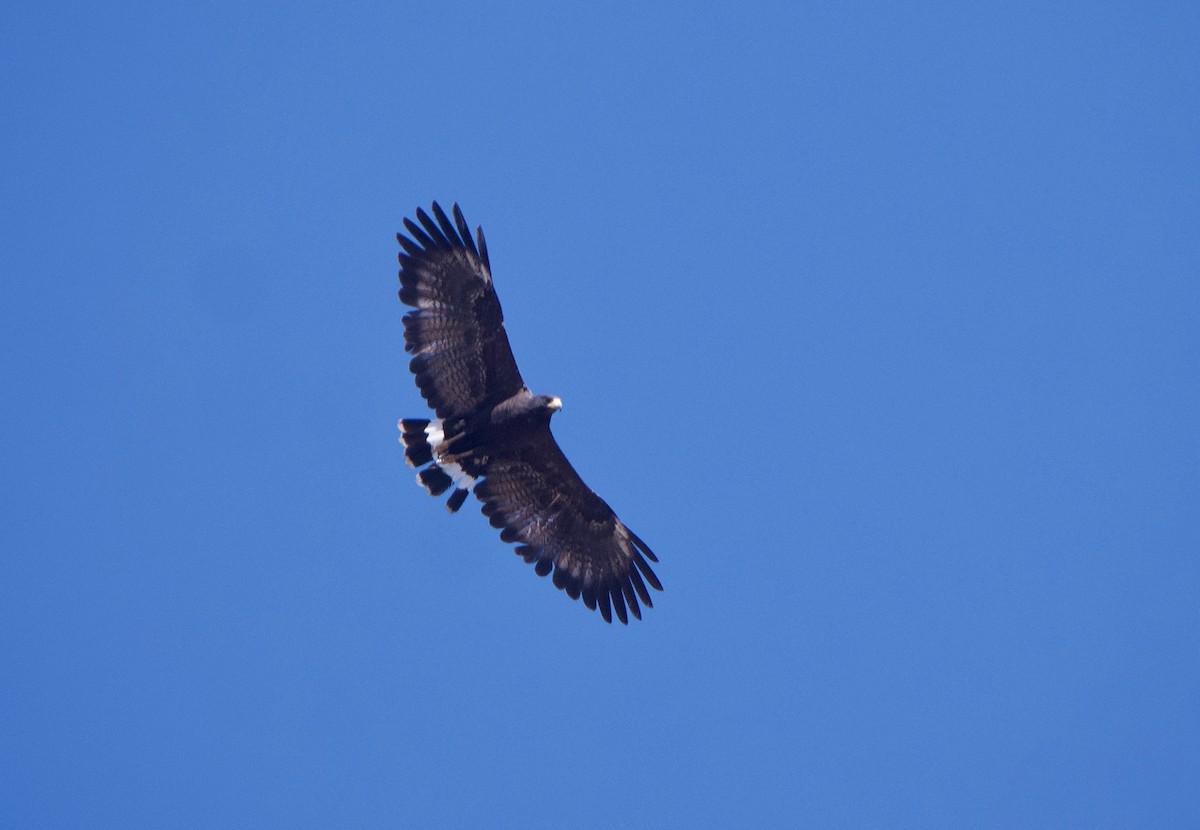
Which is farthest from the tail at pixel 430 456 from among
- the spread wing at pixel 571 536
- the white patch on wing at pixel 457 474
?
the spread wing at pixel 571 536

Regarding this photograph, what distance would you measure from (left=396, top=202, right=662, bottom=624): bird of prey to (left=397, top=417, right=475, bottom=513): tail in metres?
0.01

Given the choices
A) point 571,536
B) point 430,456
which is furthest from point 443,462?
point 571,536

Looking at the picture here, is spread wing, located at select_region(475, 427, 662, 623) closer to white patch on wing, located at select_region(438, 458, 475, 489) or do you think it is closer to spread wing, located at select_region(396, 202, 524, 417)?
white patch on wing, located at select_region(438, 458, 475, 489)

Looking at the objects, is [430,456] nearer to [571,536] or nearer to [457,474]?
[457,474]

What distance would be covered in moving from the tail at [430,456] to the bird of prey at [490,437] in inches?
0.5

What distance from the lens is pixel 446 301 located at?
14.9 metres

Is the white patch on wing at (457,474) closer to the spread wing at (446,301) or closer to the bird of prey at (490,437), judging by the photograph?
the bird of prey at (490,437)

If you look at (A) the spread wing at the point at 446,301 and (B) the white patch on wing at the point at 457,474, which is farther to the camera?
(B) the white patch on wing at the point at 457,474

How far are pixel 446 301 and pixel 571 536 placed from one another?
3322 millimetres

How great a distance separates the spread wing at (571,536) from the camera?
16016mm

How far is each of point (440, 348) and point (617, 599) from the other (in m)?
3.79

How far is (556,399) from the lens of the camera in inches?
600

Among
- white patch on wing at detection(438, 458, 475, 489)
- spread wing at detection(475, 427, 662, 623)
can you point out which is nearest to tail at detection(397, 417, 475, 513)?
white patch on wing at detection(438, 458, 475, 489)

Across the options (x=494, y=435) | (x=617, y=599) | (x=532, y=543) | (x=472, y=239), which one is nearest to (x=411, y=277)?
(x=472, y=239)
